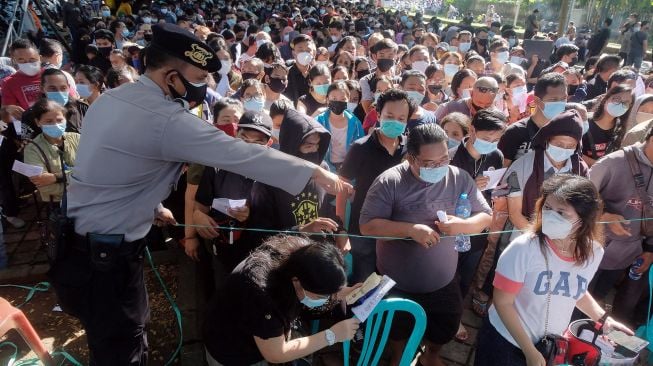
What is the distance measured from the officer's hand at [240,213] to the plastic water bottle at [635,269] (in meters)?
3.12

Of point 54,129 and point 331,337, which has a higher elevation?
point 54,129

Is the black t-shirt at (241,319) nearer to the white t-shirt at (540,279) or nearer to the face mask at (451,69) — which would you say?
the white t-shirt at (540,279)

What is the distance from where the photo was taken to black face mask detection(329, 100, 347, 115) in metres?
4.41

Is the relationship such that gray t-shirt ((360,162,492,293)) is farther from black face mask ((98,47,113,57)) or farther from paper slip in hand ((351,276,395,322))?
black face mask ((98,47,113,57))

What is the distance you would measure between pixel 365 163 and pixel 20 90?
13.9 feet

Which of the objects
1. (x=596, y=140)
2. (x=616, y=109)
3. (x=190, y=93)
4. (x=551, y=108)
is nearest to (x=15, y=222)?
(x=190, y=93)

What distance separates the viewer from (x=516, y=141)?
386 centimetres

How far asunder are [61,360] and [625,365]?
3528mm

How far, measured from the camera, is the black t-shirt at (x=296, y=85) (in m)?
6.55

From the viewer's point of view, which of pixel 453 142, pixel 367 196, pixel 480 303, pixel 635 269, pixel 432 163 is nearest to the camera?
pixel 432 163

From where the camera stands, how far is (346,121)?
443 centimetres

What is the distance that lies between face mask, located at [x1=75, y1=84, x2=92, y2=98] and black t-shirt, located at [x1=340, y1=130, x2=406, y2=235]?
3503mm

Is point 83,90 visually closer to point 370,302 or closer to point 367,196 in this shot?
point 367,196

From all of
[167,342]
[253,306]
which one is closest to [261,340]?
[253,306]
